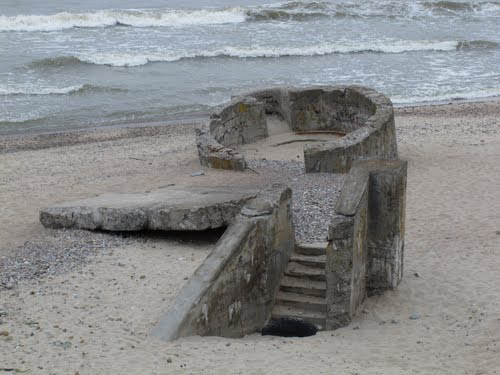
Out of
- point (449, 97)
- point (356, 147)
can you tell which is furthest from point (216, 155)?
point (449, 97)

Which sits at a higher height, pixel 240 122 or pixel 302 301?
pixel 240 122

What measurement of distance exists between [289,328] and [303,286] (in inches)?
22.6

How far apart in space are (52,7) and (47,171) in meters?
23.1

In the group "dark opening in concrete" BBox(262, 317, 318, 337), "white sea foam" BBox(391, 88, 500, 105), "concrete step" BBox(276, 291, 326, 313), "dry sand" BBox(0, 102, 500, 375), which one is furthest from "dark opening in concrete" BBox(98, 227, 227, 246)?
"white sea foam" BBox(391, 88, 500, 105)

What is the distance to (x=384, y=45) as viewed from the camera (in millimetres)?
29969

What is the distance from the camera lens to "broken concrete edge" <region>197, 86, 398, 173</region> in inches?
523

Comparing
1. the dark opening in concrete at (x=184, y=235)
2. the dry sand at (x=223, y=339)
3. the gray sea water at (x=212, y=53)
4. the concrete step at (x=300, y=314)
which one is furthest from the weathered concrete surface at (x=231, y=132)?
the gray sea water at (x=212, y=53)

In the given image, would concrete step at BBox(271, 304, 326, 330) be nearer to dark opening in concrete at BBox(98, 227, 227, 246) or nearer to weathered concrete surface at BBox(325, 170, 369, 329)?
weathered concrete surface at BBox(325, 170, 369, 329)

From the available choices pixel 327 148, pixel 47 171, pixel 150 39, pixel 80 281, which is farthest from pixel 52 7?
pixel 80 281

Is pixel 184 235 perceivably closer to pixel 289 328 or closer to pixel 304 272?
pixel 304 272

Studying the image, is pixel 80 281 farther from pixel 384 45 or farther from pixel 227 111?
pixel 384 45

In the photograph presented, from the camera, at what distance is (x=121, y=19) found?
34.8 metres

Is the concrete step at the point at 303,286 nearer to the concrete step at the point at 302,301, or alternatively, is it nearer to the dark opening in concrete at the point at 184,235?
the concrete step at the point at 302,301

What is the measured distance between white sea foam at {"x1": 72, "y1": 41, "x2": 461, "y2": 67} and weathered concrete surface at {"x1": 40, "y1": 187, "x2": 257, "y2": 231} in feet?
56.0
